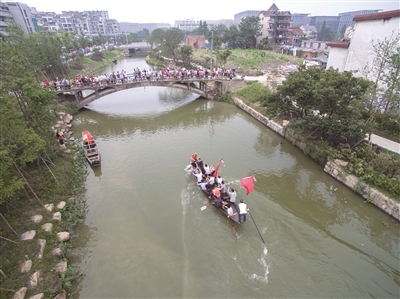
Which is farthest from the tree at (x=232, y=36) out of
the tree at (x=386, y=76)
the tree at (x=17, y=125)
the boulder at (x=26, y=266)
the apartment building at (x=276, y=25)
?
the boulder at (x=26, y=266)

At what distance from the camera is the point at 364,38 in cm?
2402

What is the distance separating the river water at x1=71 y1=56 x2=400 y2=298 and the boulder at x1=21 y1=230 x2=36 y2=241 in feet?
6.83

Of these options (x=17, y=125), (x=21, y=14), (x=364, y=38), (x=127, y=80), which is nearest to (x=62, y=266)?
(x=17, y=125)

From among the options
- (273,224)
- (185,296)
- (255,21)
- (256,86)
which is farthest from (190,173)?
(255,21)

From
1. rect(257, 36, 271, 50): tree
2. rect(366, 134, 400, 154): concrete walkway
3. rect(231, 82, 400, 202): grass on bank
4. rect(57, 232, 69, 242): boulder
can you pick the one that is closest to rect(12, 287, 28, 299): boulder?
rect(57, 232, 69, 242): boulder

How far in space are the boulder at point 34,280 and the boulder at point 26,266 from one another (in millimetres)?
409

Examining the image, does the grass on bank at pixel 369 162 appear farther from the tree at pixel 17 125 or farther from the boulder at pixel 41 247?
the tree at pixel 17 125

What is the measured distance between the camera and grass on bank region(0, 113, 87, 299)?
928 centimetres

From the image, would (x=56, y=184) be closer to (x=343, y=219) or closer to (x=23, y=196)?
(x=23, y=196)

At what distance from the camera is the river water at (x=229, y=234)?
9789mm

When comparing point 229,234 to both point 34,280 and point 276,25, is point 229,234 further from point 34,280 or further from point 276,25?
point 276,25

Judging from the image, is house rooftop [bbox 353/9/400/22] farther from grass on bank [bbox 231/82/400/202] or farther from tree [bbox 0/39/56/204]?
tree [bbox 0/39/56/204]

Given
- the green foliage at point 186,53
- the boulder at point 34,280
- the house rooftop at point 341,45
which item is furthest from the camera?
the green foliage at point 186,53

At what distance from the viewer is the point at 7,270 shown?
9.30 m
